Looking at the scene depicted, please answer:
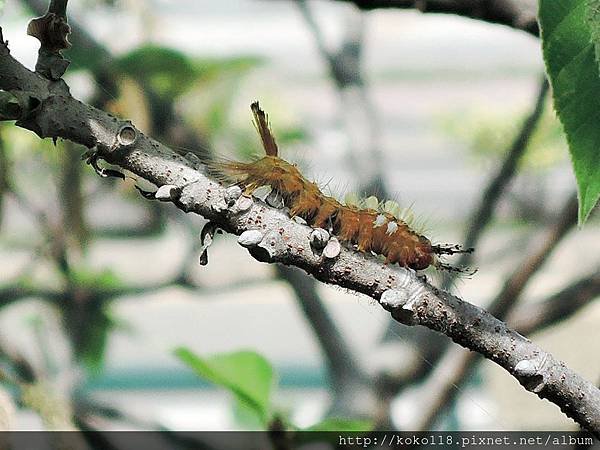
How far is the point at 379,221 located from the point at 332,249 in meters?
0.06

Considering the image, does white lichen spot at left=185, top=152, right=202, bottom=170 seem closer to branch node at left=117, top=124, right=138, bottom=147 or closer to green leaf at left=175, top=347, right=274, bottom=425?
branch node at left=117, top=124, right=138, bottom=147

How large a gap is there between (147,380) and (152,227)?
2.75ft

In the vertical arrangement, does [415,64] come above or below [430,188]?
above

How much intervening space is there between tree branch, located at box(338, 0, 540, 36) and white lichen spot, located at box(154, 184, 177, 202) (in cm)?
30

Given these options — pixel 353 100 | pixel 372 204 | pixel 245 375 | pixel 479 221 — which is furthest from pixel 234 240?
pixel 372 204

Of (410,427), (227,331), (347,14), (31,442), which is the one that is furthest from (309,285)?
(227,331)

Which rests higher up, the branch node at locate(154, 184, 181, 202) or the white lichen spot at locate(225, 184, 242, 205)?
the white lichen spot at locate(225, 184, 242, 205)

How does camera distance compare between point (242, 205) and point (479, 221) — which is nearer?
point (242, 205)

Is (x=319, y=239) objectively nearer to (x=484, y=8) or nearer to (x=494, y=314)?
(x=484, y=8)

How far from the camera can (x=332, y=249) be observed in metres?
0.28

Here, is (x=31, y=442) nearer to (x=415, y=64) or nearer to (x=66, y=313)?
(x=66, y=313)

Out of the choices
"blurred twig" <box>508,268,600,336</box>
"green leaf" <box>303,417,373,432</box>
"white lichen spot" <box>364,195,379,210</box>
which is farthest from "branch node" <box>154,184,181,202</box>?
"blurred twig" <box>508,268,600,336</box>

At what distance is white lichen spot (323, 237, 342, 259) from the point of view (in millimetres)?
280

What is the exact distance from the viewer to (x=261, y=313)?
1.99 m
